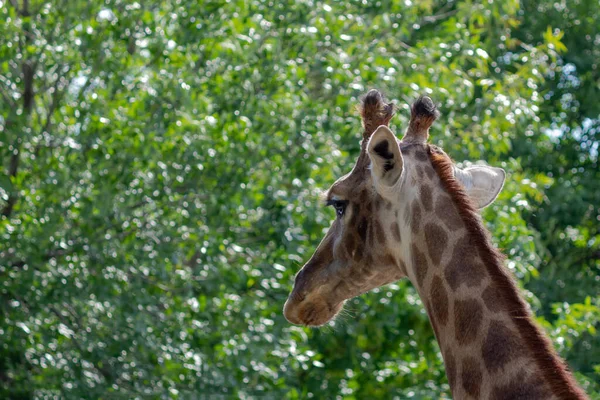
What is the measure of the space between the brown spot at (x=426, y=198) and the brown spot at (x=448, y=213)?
25 mm

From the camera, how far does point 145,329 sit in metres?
7.68

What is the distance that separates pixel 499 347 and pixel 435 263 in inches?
15.9

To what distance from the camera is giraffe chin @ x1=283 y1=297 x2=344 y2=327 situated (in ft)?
13.6

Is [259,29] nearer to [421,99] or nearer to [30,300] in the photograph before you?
[30,300]

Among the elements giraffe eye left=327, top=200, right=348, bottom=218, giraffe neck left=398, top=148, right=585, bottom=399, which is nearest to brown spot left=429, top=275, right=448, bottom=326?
giraffe neck left=398, top=148, right=585, bottom=399

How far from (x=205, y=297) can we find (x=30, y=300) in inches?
52.9

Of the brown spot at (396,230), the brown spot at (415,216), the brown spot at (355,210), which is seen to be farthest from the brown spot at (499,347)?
the brown spot at (355,210)

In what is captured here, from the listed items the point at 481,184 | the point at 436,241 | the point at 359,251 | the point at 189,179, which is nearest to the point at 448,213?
the point at 436,241

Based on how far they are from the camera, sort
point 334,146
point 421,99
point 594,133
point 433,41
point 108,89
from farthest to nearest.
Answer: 1. point 594,133
2. point 433,41
3. point 334,146
4. point 108,89
5. point 421,99

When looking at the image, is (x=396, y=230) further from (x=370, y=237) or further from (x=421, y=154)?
(x=421, y=154)

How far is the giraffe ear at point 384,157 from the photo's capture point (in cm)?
346

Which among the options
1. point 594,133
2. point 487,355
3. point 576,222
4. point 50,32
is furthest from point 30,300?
point 594,133

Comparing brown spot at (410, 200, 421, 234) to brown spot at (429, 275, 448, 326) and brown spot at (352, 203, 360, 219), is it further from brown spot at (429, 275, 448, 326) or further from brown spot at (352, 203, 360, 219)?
brown spot at (352, 203, 360, 219)

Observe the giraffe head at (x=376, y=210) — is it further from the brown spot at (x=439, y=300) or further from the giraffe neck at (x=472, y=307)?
the brown spot at (x=439, y=300)
